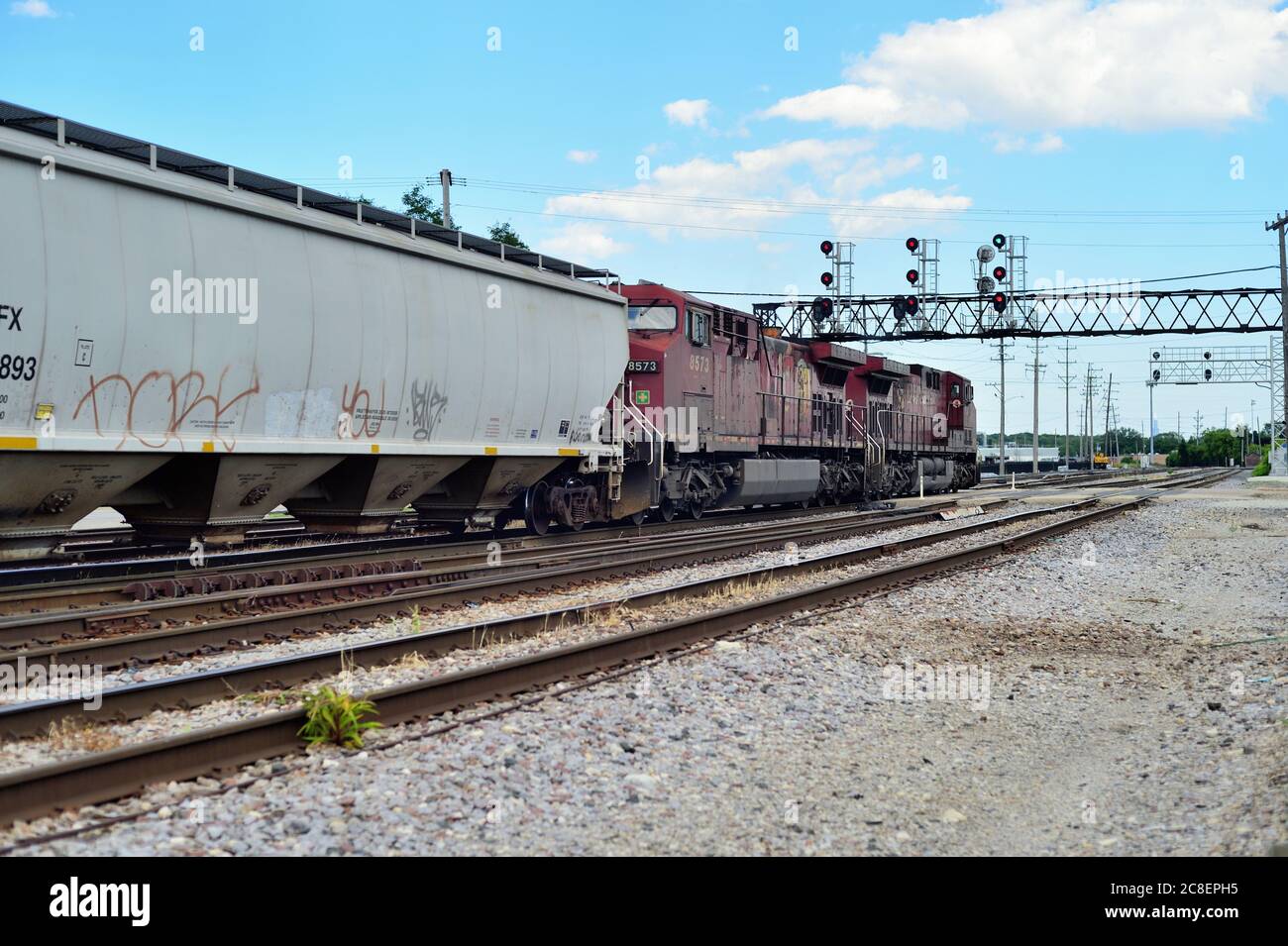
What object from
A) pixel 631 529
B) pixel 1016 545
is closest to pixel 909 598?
pixel 1016 545

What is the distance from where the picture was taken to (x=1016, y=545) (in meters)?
17.1

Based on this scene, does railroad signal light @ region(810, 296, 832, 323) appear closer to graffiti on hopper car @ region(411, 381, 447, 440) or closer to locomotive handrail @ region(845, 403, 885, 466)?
locomotive handrail @ region(845, 403, 885, 466)

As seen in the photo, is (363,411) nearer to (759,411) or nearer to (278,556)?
(278,556)

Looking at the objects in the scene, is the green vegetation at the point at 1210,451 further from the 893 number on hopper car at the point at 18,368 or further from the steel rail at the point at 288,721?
the 893 number on hopper car at the point at 18,368

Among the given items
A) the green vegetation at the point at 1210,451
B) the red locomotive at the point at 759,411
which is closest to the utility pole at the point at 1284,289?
the red locomotive at the point at 759,411

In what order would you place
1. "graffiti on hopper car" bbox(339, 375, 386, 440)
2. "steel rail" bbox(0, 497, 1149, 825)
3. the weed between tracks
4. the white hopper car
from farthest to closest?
"graffiti on hopper car" bbox(339, 375, 386, 440), the white hopper car, the weed between tracks, "steel rail" bbox(0, 497, 1149, 825)

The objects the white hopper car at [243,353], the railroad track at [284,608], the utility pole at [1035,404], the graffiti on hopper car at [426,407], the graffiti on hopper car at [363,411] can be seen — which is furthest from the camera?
the utility pole at [1035,404]

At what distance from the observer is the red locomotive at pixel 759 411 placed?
61.5ft

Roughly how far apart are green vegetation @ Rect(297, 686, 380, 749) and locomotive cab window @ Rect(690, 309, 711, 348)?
1407 cm

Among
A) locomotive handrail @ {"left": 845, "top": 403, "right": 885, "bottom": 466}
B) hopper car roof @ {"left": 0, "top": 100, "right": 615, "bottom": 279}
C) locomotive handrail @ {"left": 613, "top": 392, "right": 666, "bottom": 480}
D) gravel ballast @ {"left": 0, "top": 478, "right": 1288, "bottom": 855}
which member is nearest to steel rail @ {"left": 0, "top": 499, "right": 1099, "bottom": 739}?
gravel ballast @ {"left": 0, "top": 478, "right": 1288, "bottom": 855}

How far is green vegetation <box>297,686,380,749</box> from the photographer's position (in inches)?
222

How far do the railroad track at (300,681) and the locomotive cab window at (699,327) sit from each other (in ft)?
27.5

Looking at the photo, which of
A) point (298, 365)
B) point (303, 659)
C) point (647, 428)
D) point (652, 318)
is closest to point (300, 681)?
point (303, 659)
